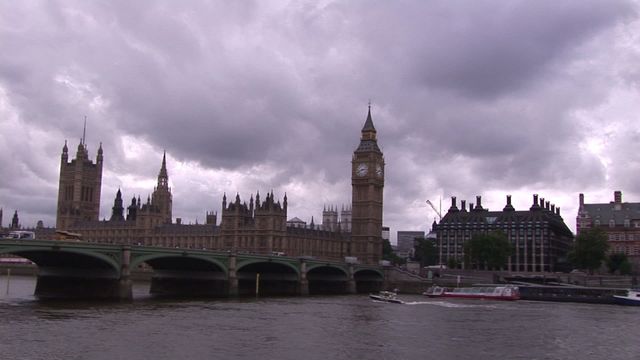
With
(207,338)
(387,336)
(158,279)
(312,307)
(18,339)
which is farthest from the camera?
(158,279)

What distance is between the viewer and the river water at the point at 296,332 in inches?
1443

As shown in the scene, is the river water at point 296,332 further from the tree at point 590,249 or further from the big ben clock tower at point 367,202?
the big ben clock tower at point 367,202

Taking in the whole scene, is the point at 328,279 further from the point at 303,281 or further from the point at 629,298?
the point at 629,298

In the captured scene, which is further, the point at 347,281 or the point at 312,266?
the point at 347,281

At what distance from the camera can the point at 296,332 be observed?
45594 mm

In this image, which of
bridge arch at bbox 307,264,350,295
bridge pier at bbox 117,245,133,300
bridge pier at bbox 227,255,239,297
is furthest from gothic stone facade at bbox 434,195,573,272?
bridge pier at bbox 117,245,133,300

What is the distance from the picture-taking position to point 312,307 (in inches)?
2682

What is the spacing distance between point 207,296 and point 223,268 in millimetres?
3489

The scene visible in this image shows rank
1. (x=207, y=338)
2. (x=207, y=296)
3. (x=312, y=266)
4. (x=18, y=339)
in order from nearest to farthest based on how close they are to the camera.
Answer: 1. (x=18, y=339)
2. (x=207, y=338)
3. (x=207, y=296)
4. (x=312, y=266)

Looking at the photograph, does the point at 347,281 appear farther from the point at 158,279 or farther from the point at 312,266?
the point at 158,279

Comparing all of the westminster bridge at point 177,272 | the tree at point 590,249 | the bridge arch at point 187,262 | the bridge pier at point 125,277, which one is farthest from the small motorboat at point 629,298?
the bridge pier at point 125,277

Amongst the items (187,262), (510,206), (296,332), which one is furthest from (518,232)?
(296,332)

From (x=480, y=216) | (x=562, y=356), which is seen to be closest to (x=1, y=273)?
(x=480, y=216)

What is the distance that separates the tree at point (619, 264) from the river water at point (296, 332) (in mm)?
58968
